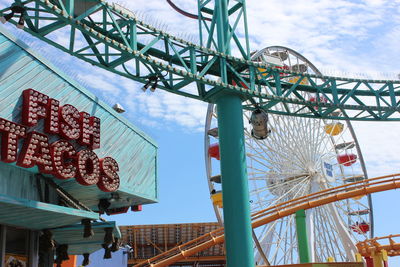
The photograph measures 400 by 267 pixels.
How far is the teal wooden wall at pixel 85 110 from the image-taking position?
36.8 feet

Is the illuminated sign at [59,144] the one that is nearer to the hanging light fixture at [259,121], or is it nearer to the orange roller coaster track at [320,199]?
the hanging light fixture at [259,121]

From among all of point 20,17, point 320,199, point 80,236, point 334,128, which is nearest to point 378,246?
point 320,199

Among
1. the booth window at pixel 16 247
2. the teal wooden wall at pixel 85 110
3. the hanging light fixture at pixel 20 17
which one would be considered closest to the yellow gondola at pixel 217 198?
the teal wooden wall at pixel 85 110

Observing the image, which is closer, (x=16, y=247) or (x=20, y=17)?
(x=20, y=17)

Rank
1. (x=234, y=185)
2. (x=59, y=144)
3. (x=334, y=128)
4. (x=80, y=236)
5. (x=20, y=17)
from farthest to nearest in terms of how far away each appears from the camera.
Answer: (x=334, y=128), (x=234, y=185), (x=80, y=236), (x=20, y=17), (x=59, y=144)

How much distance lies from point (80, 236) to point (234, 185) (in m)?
4.22

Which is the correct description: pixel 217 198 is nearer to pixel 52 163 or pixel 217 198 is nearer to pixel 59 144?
pixel 59 144

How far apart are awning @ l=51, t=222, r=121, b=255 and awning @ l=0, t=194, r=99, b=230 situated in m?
0.53

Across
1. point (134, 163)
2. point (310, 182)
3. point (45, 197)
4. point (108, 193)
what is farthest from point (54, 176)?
point (310, 182)

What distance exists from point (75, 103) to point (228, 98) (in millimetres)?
4598

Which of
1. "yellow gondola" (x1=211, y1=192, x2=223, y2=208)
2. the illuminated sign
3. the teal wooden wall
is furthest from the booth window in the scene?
"yellow gondola" (x1=211, y1=192, x2=223, y2=208)

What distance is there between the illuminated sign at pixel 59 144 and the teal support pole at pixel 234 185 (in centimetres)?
309

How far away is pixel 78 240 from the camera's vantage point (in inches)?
575

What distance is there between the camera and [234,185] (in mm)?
15172
